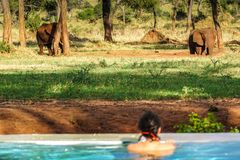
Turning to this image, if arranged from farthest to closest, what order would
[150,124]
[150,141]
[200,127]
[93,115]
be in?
[93,115], [200,127], [150,141], [150,124]

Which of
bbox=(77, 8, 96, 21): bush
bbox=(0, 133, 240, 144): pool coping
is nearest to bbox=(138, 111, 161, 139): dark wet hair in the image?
bbox=(0, 133, 240, 144): pool coping

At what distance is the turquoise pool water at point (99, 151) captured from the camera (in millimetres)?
7594

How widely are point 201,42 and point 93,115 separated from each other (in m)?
20.2

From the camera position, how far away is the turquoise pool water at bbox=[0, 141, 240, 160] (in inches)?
299

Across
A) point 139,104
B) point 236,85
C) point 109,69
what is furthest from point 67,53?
point 139,104

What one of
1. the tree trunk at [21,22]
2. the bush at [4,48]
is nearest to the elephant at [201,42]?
the tree trunk at [21,22]

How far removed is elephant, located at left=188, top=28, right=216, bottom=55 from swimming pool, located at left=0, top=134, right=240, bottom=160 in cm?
2317

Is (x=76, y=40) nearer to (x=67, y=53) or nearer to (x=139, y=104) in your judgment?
(x=67, y=53)

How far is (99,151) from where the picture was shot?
25.5ft

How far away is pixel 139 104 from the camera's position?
41.8ft

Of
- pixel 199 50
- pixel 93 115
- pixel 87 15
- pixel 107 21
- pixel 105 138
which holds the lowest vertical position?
pixel 199 50

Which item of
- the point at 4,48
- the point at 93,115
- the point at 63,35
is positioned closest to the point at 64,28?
the point at 63,35

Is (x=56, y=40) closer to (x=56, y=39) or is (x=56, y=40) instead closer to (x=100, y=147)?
(x=56, y=39)

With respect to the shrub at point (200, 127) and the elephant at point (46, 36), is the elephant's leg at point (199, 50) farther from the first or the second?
the shrub at point (200, 127)
